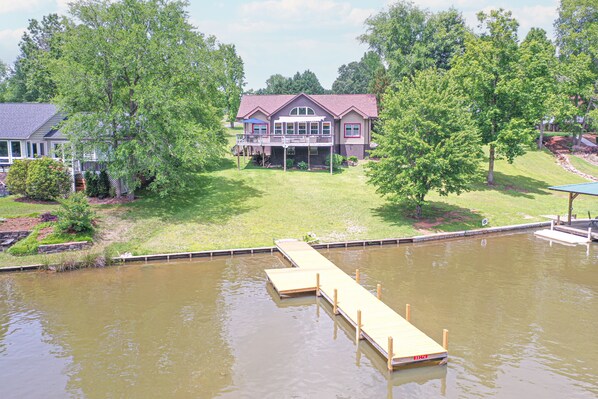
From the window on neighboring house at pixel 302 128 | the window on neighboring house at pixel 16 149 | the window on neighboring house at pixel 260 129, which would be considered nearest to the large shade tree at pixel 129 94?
the window on neighboring house at pixel 16 149

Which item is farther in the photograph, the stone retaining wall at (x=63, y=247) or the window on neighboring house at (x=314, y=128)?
the window on neighboring house at (x=314, y=128)

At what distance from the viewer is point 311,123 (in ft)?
159

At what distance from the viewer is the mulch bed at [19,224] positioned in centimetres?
2715

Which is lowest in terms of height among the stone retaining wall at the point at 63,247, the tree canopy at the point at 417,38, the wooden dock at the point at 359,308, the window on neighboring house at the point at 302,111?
the wooden dock at the point at 359,308

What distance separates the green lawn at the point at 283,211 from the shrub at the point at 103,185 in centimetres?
272

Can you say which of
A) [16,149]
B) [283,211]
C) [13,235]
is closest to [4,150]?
[16,149]

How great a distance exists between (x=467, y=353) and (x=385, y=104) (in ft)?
71.6

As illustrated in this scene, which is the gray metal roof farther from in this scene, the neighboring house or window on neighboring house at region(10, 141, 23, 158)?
window on neighboring house at region(10, 141, 23, 158)

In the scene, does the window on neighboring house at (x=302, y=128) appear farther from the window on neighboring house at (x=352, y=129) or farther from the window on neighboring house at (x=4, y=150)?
the window on neighboring house at (x=4, y=150)

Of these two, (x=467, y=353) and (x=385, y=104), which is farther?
(x=385, y=104)

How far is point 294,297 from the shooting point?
20688 millimetres

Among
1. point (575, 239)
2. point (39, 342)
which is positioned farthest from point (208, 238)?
point (575, 239)

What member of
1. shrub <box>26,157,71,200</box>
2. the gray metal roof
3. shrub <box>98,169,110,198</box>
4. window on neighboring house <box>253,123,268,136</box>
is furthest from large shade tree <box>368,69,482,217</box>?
the gray metal roof

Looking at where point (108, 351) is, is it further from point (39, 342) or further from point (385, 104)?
point (385, 104)
